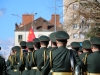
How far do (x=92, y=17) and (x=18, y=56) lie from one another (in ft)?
40.5

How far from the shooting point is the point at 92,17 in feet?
98.8

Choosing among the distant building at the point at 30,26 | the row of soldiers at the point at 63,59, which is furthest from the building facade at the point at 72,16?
the distant building at the point at 30,26

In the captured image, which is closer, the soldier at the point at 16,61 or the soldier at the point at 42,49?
the soldier at the point at 42,49

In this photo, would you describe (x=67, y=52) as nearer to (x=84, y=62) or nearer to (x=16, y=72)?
(x=84, y=62)

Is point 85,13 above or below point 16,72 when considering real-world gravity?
above

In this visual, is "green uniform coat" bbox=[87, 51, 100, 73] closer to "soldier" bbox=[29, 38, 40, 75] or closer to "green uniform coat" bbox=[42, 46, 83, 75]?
"green uniform coat" bbox=[42, 46, 83, 75]

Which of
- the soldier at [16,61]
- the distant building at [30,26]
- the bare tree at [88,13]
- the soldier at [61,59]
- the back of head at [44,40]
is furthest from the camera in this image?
the distant building at [30,26]

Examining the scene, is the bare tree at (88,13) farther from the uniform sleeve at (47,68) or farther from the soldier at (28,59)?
the uniform sleeve at (47,68)

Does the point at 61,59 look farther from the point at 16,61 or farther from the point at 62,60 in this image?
the point at 16,61

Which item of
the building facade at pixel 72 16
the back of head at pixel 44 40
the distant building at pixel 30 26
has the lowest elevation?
the distant building at pixel 30 26

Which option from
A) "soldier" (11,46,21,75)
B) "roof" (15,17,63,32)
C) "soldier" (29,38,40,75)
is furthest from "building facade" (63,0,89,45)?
"roof" (15,17,63,32)

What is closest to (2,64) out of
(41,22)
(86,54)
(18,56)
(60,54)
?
(18,56)

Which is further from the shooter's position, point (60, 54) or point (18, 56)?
point (18, 56)

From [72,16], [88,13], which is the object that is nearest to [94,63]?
[88,13]
